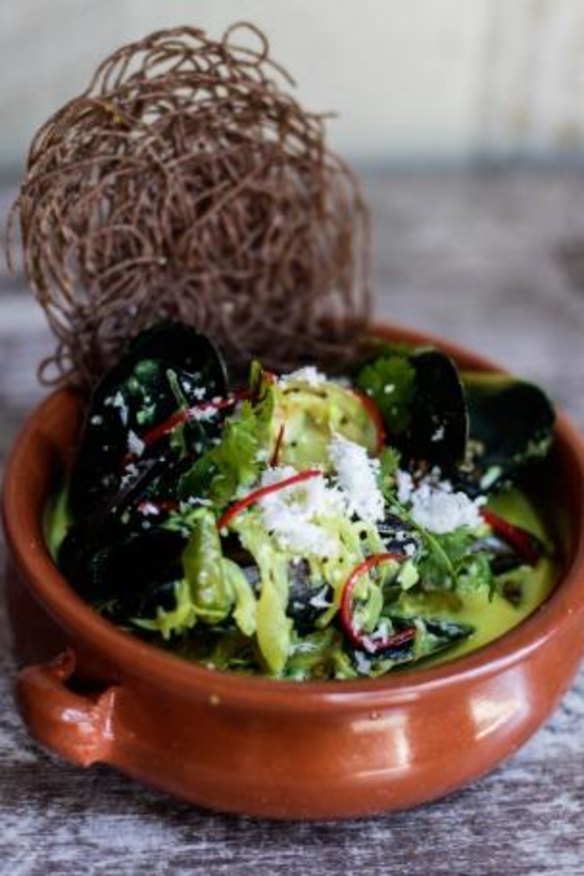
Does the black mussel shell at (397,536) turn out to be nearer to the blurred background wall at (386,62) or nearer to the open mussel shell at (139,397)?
the open mussel shell at (139,397)

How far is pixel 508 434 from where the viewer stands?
37.2 inches

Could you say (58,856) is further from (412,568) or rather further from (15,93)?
(15,93)

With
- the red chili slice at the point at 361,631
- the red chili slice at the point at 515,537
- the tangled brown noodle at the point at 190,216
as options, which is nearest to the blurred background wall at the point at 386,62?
the tangled brown noodle at the point at 190,216

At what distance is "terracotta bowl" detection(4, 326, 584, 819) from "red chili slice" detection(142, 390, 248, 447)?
0.11 meters

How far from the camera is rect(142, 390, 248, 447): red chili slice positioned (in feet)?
2.81

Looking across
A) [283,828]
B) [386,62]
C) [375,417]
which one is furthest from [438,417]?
[386,62]

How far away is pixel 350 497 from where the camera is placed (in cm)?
77

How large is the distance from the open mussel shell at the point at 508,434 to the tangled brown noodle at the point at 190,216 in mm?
151

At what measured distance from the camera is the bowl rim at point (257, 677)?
711 millimetres

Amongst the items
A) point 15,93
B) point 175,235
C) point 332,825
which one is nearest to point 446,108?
point 15,93

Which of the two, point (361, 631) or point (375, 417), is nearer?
point (361, 631)

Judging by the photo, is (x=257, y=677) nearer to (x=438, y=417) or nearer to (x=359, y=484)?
(x=359, y=484)

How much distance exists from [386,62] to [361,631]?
115 cm

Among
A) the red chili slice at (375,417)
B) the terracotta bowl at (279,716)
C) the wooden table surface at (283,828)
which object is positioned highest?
the red chili slice at (375,417)
